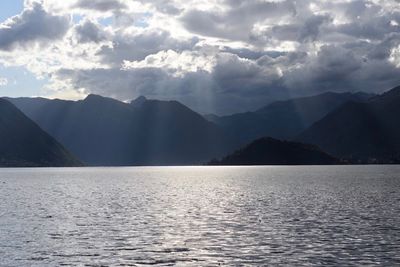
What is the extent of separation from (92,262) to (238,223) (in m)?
37.0

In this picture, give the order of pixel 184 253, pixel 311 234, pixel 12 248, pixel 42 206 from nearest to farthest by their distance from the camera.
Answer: pixel 184 253
pixel 12 248
pixel 311 234
pixel 42 206

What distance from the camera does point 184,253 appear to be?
59.7 m

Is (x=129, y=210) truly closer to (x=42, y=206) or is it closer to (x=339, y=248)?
(x=42, y=206)

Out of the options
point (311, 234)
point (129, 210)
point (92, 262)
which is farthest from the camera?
point (129, 210)

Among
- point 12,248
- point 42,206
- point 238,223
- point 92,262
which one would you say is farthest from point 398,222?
point 42,206

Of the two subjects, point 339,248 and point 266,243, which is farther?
point 266,243

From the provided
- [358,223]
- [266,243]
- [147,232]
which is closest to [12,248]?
[147,232]

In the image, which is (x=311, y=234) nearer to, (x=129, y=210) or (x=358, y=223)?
(x=358, y=223)

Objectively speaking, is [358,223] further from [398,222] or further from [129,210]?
[129,210]

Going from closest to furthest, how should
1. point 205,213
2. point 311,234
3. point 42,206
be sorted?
1. point 311,234
2. point 205,213
3. point 42,206

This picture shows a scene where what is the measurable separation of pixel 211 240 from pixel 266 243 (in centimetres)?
747

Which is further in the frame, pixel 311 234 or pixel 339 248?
pixel 311 234

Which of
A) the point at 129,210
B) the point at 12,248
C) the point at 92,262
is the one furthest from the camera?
the point at 129,210

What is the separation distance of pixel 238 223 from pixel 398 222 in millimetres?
26872
